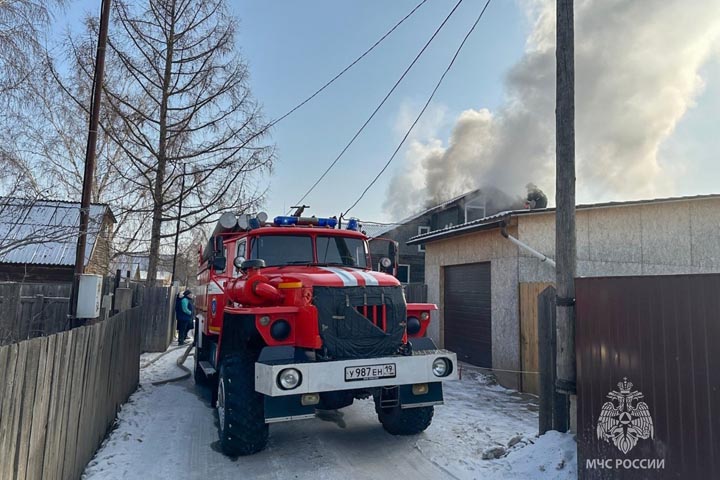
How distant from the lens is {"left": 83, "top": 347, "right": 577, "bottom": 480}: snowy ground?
193 inches

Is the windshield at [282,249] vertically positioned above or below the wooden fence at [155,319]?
above

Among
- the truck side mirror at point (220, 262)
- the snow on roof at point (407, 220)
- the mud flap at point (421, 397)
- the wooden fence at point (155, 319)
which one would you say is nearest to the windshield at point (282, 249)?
the truck side mirror at point (220, 262)

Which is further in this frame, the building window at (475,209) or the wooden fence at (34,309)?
the building window at (475,209)

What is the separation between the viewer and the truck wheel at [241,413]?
17.1 feet

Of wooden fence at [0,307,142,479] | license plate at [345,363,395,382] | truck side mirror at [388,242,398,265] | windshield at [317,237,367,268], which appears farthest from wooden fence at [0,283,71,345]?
license plate at [345,363,395,382]

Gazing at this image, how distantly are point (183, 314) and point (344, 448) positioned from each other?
12.0m

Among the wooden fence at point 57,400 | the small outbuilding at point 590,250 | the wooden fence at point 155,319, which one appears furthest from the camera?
the wooden fence at point 155,319

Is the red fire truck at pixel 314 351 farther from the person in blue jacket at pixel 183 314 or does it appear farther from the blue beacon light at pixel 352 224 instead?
the person in blue jacket at pixel 183 314

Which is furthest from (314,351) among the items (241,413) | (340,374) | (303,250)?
(303,250)

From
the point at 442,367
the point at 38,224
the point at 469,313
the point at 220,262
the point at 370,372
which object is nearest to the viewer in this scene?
the point at 370,372

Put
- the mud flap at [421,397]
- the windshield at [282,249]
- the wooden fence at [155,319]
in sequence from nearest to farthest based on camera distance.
A: 1. the mud flap at [421,397]
2. the windshield at [282,249]
3. the wooden fence at [155,319]

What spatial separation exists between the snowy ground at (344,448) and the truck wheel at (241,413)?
0.19 meters

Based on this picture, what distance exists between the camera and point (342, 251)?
6828 millimetres

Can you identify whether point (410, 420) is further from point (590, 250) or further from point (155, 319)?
point (155, 319)
